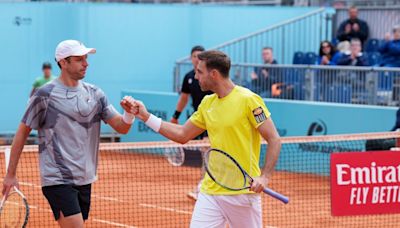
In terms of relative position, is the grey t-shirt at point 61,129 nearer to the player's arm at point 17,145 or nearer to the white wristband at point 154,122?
the player's arm at point 17,145

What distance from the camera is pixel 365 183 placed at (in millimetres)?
9930

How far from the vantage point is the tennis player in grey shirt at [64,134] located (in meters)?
7.41

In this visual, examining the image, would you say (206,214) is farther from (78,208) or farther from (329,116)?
(329,116)

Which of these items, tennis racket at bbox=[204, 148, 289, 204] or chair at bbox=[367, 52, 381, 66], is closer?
tennis racket at bbox=[204, 148, 289, 204]

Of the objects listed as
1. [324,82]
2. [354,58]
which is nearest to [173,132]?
[324,82]

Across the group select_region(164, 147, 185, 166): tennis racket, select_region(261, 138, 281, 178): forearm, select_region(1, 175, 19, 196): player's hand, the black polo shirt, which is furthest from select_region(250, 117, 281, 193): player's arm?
select_region(164, 147, 185, 166): tennis racket

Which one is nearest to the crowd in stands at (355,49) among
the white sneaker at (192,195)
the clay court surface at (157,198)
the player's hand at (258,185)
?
the clay court surface at (157,198)

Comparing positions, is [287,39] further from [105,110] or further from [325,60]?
[105,110]

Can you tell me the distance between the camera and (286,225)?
1188 cm

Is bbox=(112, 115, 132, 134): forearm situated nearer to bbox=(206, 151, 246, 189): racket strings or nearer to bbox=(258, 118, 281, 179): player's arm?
bbox=(206, 151, 246, 189): racket strings

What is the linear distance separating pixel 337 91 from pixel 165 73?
21.7ft

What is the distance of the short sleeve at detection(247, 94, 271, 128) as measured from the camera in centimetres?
705

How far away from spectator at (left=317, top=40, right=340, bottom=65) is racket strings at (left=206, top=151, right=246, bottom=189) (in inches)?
498

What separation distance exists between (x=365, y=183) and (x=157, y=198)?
4.96 metres
